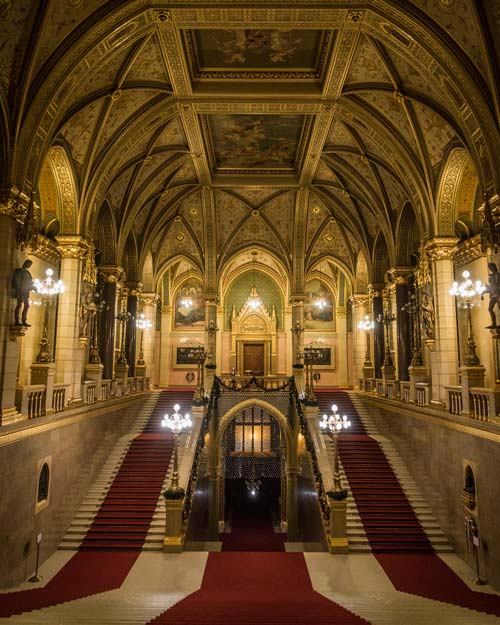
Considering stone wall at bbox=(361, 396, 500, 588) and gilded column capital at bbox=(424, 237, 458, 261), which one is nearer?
stone wall at bbox=(361, 396, 500, 588)

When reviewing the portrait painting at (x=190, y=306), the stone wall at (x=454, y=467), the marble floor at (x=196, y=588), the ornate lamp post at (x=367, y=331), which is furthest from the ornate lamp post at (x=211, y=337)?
the marble floor at (x=196, y=588)

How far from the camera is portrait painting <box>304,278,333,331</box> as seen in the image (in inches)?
1139

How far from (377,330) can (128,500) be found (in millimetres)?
12559

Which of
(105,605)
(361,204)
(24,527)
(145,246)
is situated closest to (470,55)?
(361,204)

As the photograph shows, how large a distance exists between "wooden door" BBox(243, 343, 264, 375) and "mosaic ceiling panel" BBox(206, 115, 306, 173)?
39.6 feet

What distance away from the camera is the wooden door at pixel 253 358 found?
2802 centimetres

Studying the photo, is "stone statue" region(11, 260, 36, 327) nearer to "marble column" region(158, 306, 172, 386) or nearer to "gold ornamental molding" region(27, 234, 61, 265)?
"gold ornamental molding" region(27, 234, 61, 265)

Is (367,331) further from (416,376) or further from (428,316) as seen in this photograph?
(428,316)

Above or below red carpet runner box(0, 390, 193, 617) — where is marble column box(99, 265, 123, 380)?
above

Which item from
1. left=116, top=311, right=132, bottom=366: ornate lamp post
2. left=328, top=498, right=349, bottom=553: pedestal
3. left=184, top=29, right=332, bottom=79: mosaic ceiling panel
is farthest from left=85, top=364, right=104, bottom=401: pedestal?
left=184, top=29, right=332, bottom=79: mosaic ceiling panel

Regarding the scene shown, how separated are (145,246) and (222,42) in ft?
34.3

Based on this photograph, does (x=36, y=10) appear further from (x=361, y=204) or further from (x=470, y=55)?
(x=361, y=204)

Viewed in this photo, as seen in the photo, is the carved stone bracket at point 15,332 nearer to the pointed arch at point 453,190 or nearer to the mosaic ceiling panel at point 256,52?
the mosaic ceiling panel at point 256,52

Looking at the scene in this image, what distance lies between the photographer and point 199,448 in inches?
595
